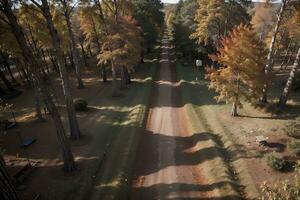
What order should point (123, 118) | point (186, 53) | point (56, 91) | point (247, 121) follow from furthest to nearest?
1. point (186, 53)
2. point (56, 91)
3. point (123, 118)
4. point (247, 121)

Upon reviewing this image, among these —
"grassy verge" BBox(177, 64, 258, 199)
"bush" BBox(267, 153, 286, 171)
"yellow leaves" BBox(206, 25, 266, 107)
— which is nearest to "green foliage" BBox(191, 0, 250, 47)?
"grassy verge" BBox(177, 64, 258, 199)

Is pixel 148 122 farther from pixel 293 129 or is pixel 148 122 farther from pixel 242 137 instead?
pixel 293 129

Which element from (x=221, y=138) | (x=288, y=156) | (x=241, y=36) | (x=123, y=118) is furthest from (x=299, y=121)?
(x=123, y=118)

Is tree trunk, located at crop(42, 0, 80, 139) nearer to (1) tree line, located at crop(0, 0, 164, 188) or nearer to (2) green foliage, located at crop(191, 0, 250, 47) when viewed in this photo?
(1) tree line, located at crop(0, 0, 164, 188)

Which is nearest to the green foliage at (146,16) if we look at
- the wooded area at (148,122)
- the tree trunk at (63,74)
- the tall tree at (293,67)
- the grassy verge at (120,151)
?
the wooded area at (148,122)

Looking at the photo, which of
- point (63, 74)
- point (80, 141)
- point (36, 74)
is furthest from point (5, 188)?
point (80, 141)

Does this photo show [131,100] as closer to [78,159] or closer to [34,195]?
[78,159]
